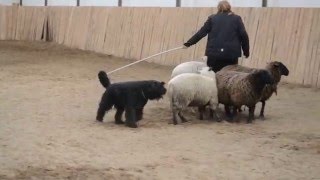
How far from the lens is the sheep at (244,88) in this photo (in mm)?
9086

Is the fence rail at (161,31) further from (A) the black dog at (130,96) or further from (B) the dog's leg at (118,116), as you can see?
(B) the dog's leg at (118,116)

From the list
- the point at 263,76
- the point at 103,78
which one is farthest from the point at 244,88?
the point at 103,78

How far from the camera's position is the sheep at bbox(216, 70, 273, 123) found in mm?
9086

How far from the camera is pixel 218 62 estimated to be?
1002 cm

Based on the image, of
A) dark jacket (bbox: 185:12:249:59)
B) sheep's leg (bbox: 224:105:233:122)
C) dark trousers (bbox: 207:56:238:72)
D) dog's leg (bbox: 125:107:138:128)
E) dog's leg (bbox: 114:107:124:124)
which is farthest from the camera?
dark trousers (bbox: 207:56:238:72)

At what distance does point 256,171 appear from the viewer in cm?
633

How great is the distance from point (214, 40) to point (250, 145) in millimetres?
2650

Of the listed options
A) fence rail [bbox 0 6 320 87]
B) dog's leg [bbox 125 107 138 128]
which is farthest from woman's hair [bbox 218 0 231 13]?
fence rail [bbox 0 6 320 87]

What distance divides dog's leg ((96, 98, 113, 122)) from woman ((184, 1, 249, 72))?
1957 mm

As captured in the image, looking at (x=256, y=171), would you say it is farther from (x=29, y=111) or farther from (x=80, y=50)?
(x=80, y=50)

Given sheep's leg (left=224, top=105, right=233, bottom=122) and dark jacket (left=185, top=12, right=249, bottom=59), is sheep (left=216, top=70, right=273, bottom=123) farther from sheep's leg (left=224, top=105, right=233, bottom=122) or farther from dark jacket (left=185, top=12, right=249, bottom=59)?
dark jacket (left=185, top=12, right=249, bottom=59)

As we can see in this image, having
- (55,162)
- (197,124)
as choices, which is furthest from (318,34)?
(55,162)

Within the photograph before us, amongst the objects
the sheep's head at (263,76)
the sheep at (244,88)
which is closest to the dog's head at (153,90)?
the sheep at (244,88)

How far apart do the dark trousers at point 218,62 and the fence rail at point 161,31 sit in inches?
158
